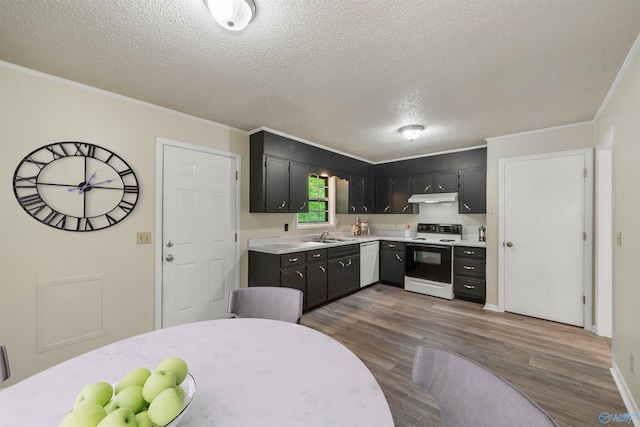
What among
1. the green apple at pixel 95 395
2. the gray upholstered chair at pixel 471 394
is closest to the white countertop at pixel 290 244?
the gray upholstered chair at pixel 471 394

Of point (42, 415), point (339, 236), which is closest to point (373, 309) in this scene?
point (339, 236)

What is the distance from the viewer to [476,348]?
8.67 ft

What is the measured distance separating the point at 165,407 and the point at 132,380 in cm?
16

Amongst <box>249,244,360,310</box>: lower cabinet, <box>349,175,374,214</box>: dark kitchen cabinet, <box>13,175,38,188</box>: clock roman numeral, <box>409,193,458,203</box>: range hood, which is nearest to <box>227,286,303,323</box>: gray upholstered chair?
<box>249,244,360,310</box>: lower cabinet

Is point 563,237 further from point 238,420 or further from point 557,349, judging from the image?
point 238,420

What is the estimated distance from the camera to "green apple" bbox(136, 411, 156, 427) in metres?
0.56

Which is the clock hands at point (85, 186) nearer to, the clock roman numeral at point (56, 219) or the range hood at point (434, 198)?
the clock roman numeral at point (56, 219)

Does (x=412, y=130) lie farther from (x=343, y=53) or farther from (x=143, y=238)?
(x=143, y=238)

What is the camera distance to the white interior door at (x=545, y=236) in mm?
3148

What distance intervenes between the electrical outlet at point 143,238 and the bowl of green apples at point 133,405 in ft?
7.59

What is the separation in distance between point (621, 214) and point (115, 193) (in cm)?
416

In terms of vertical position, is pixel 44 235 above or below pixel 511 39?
below

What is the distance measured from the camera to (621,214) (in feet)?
6.52

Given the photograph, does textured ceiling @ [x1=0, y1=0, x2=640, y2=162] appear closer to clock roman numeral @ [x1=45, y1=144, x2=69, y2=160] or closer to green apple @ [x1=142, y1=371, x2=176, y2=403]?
clock roman numeral @ [x1=45, y1=144, x2=69, y2=160]
